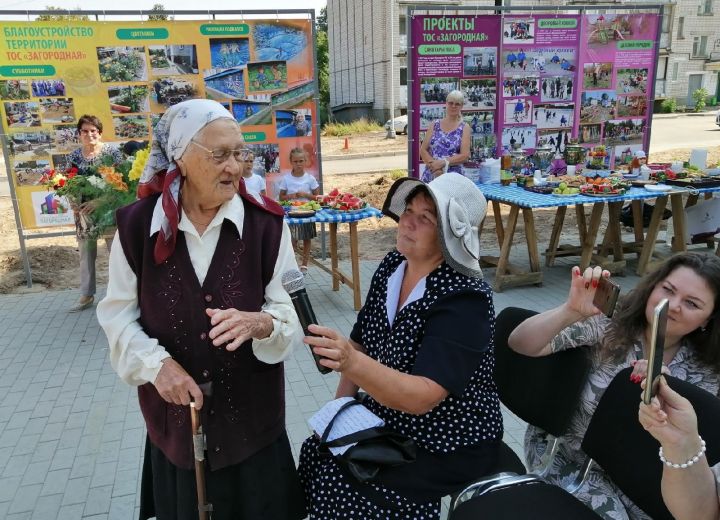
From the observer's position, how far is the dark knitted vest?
167cm

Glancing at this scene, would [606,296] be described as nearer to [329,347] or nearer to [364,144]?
[329,347]

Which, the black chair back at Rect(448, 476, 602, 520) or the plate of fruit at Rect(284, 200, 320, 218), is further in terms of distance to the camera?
the plate of fruit at Rect(284, 200, 320, 218)

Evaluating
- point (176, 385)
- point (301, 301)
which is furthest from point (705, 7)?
point (176, 385)

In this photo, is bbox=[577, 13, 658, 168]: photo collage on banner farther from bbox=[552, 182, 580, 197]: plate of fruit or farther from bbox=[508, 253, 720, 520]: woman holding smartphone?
bbox=[508, 253, 720, 520]: woman holding smartphone

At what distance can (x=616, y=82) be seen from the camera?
7.36 metres

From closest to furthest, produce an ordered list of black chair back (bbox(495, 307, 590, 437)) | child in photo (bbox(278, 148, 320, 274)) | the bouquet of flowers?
black chair back (bbox(495, 307, 590, 437))
the bouquet of flowers
child in photo (bbox(278, 148, 320, 274))

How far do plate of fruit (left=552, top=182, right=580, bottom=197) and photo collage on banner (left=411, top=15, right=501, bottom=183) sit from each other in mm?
1164

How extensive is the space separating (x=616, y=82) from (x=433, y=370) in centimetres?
706

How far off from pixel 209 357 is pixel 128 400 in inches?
97.0

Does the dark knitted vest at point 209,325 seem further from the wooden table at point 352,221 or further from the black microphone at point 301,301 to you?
the wooden table at point 352,221

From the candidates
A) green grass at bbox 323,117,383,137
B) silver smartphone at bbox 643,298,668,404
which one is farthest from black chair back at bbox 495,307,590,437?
green grass at bbox 323,117,383,137

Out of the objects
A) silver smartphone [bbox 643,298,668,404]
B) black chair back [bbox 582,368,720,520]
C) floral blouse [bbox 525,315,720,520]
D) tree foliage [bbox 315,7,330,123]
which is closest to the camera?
silver smartphone [bbox 643,298,668,404]

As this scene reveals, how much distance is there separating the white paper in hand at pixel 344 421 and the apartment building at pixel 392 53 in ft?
87.0

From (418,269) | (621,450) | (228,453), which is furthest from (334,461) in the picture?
(621,450)
